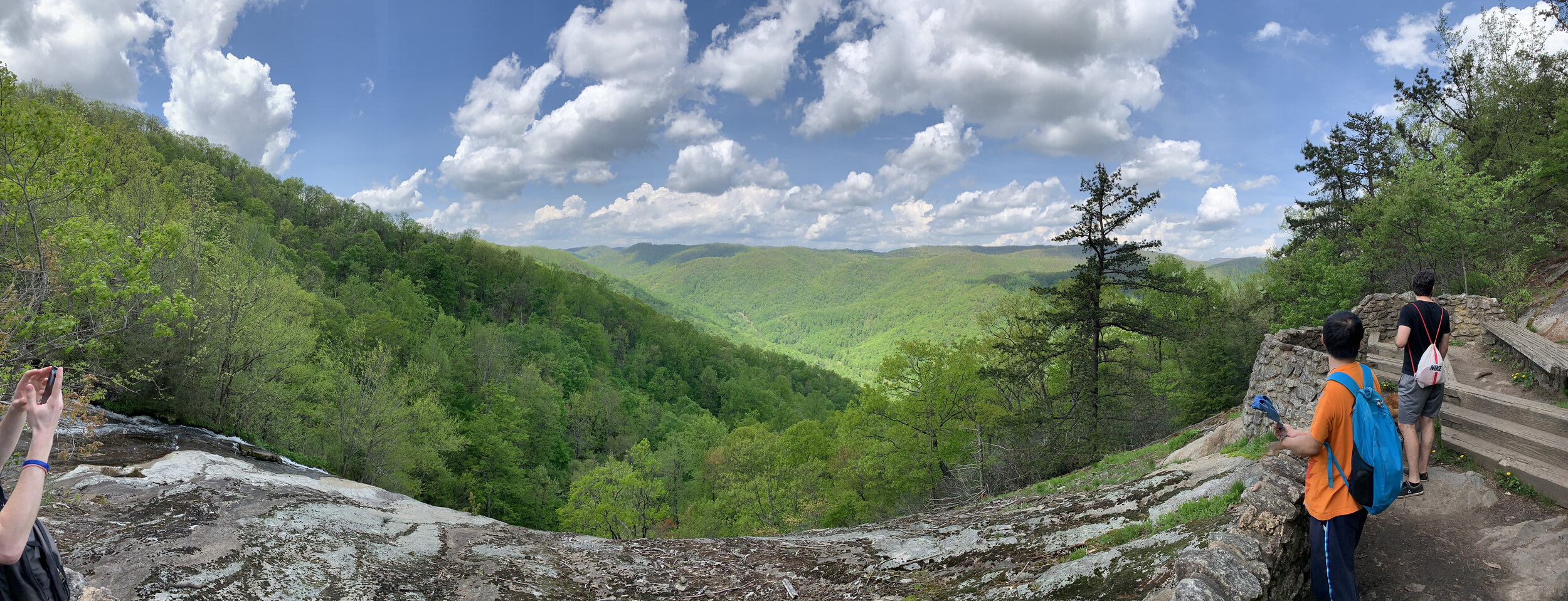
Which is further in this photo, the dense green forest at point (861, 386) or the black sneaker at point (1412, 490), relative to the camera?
the dense green forest at point (861, 386)

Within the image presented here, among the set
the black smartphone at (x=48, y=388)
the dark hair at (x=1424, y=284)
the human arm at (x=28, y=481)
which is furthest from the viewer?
the dark hair at (x=1424, y=284)

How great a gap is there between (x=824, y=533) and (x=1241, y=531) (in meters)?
7.08

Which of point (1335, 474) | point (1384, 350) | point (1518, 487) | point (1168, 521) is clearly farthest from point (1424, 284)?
point (1384, 350)

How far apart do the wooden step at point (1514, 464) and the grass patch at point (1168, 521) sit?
105 inches

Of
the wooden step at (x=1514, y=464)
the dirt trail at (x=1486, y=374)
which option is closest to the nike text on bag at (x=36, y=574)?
the wooden step at (x=1514, y=464)

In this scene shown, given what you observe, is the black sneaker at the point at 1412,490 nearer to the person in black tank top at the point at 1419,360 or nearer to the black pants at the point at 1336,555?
the person in black tank top at the point at 1419,360

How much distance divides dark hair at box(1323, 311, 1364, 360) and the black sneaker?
325 centimetres

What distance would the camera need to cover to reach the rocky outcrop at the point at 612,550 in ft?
16.6

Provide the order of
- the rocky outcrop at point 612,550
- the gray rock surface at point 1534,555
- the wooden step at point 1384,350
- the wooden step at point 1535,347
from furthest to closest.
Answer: the wooden step at point 1384,350 < the wooden step at point 1535,347 < the rocky outcrop at point 612,550 < the gray rock surface at point 1534,555

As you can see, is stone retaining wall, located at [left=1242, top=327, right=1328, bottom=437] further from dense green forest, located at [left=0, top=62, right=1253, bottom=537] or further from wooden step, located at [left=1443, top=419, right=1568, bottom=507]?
dense green forest, located at [left=0, top=62, right=1253, bottom=537]

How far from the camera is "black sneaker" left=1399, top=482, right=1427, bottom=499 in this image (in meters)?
5.78

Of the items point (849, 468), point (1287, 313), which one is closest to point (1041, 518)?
point (849, 468)

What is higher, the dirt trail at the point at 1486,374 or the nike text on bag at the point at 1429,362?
the nike text on bag at the point at 1429,362

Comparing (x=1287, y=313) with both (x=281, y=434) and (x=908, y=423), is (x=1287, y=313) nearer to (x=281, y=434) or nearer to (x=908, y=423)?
(x=908, y=423)
